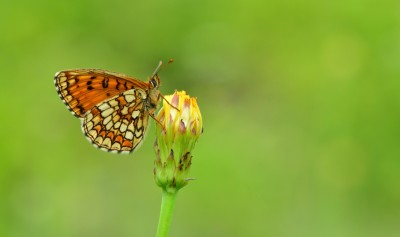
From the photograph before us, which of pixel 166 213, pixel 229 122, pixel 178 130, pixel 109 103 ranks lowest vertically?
pixel 166 213

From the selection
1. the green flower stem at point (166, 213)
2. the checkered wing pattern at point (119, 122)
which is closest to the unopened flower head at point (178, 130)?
the green flower stem at point (166, 213)

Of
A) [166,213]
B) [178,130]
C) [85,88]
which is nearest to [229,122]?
[85,88]

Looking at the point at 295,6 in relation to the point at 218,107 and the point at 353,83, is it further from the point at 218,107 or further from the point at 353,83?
the point at 353,83

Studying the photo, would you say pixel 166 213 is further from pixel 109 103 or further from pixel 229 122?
pixel 229 122

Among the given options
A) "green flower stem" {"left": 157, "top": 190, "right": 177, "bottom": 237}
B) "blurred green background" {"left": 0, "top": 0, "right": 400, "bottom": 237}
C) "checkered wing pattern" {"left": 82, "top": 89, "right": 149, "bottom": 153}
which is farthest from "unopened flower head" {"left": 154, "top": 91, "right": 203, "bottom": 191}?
"blurred green background" {"left": 0, "top": 0, "right": 400, "bottom": 237}

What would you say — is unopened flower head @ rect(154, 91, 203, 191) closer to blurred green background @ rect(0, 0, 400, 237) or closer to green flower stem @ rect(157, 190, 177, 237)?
green flower stem @ rect(157, 190, 177, 237)

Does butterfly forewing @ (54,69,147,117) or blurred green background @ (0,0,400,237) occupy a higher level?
blurred green background @ (0,0,400,237)
